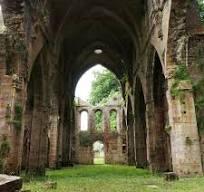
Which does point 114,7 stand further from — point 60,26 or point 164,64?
point 164,64

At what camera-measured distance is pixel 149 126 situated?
1368 cm

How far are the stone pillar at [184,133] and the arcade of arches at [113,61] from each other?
30mm

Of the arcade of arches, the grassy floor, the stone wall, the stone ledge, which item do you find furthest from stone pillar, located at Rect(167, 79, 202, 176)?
the stone wall

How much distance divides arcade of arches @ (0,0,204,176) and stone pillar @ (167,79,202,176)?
0.03 metres

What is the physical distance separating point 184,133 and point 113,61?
15396 mm

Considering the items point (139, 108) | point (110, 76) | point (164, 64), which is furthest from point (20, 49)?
point (110, 76)

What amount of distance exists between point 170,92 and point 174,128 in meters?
1.23

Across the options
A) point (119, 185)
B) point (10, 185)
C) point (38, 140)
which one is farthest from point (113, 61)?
point (10, 185)

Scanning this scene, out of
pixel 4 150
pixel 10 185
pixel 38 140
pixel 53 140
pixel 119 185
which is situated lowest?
pixel 119 185

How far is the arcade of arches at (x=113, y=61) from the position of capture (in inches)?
361

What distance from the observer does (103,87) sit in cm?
3831

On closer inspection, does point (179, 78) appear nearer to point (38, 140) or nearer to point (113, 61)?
point (38, 140)

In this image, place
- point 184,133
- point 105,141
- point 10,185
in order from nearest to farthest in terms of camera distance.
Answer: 1. point 10,185
2. point 184,133
3. point 105,141

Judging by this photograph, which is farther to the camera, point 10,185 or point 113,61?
point 113,61
